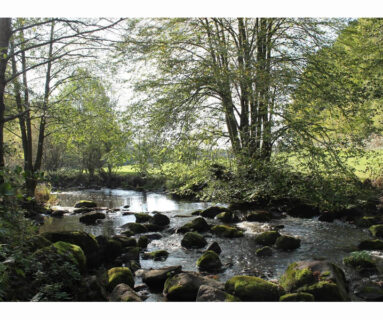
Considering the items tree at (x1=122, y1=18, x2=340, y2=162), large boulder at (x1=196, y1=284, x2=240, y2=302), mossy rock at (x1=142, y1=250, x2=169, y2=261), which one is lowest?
mossy rock at (x1=142, y1=250, x2=169, y2=261)

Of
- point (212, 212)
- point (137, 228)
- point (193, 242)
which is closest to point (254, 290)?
point (193, 242)

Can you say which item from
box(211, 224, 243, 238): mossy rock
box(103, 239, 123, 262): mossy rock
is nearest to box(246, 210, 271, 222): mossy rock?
box(211, 224, 243, 238): mossy rock

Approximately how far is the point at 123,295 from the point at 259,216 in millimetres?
6229

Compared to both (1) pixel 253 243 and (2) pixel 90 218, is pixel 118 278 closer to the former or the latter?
(1) pixel 253 243

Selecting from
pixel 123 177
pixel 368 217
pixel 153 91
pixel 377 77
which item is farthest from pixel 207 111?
pixel 123 177

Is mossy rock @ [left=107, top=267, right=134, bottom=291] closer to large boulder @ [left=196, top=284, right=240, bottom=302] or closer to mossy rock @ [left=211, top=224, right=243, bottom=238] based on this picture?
large boulder @ [left=196, top=284, right=240, bottom=302]

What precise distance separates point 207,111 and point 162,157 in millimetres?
2188

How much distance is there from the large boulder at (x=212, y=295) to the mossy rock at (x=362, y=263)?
2.74m

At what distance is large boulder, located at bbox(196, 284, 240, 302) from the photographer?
427 cm

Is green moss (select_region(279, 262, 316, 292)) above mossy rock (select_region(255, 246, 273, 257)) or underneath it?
above

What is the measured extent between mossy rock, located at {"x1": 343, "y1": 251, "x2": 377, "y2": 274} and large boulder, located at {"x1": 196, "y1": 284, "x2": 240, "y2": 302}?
2.74 m

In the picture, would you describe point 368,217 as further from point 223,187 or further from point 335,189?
point 223,187

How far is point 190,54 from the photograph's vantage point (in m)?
9.21

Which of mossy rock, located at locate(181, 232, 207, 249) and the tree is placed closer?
mossy rock, located at locate(181, 232, 207, 249)
